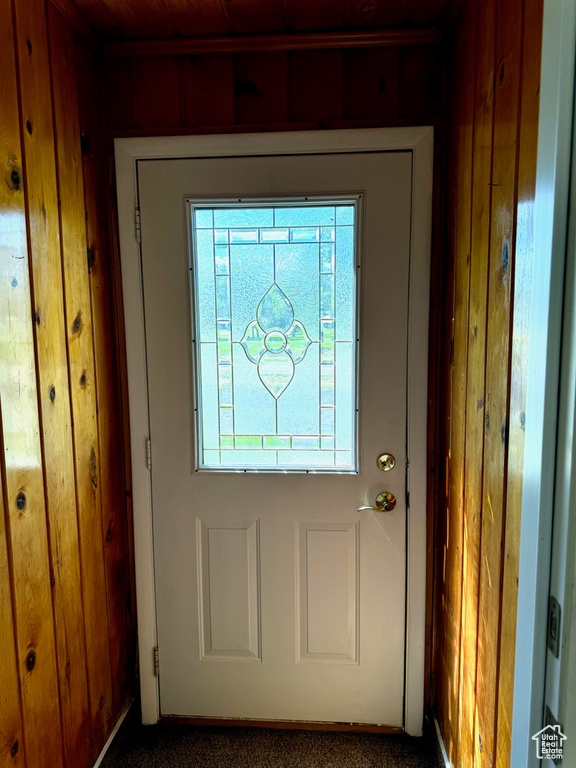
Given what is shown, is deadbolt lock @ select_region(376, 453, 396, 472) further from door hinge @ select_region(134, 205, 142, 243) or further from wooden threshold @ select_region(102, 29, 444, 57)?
wooden threshold @ select_region(102, 29, 444, 57)

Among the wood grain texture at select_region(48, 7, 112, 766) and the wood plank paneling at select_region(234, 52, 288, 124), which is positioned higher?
the wood plank paneling at select_region(234, 52, 288, 124)

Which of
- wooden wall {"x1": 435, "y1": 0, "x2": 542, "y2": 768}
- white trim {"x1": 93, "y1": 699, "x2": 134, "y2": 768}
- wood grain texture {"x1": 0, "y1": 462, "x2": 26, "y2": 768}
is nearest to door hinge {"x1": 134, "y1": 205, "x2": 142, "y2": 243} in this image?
wood grain texture {"x1": 0, "y1": 462, "x2": 26, "y2": 768}

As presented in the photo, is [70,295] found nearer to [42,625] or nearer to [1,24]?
[1,24]

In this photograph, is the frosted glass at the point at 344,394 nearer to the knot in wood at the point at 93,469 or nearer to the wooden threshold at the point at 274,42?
the knot in wood at the point at 93,469

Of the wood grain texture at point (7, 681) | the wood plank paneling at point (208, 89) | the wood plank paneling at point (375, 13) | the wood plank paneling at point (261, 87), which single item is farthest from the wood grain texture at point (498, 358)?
the wood grain texture at point (7, 681)

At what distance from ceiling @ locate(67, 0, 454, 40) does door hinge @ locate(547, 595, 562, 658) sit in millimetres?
1517

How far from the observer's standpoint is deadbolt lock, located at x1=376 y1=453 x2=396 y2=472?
66.7 inches

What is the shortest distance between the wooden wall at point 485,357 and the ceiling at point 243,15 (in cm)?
18

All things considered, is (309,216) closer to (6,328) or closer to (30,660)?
(6,328)

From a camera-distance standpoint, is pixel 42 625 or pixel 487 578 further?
Answer: pixel 42 625

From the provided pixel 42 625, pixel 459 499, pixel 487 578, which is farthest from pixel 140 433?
pixel 487 578

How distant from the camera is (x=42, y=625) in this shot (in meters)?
1.32

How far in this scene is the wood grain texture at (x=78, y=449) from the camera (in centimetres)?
143

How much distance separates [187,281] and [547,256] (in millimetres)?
1176
